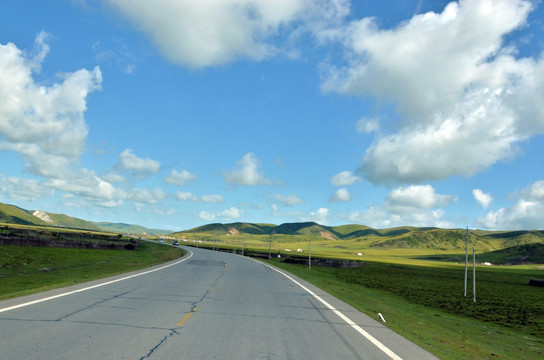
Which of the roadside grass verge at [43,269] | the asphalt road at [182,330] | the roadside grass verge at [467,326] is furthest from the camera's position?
the roadside grass verge at [43,269]

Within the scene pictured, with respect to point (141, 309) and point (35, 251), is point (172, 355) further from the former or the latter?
point (35, 251)

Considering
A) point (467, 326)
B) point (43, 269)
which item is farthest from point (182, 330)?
point (43, 269)

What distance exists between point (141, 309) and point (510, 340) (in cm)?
1371

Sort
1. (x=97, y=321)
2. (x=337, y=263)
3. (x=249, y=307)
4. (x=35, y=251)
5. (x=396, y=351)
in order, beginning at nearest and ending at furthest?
(x=396, y=351) → (x=97, y=321) → (x=249, y=307) → (x=35, y=251) → (x=337, y=263)

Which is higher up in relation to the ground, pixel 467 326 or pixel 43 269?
pixel 43 269

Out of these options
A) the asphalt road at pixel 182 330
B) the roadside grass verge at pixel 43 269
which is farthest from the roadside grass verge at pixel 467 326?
the roadside grass verge at pixel 43 269

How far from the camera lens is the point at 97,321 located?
948 centimetres

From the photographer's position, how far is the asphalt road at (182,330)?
7.18m

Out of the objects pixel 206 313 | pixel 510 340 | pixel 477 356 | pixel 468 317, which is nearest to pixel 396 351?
pixel 477 356

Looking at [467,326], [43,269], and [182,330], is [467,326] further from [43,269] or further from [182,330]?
[43,269]

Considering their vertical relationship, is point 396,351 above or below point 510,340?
above

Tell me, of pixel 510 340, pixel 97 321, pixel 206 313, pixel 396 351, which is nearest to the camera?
pixel 396 351

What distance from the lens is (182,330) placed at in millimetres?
9008

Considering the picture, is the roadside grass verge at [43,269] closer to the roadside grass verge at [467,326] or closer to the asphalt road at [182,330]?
the asphalt road at [182,330]
